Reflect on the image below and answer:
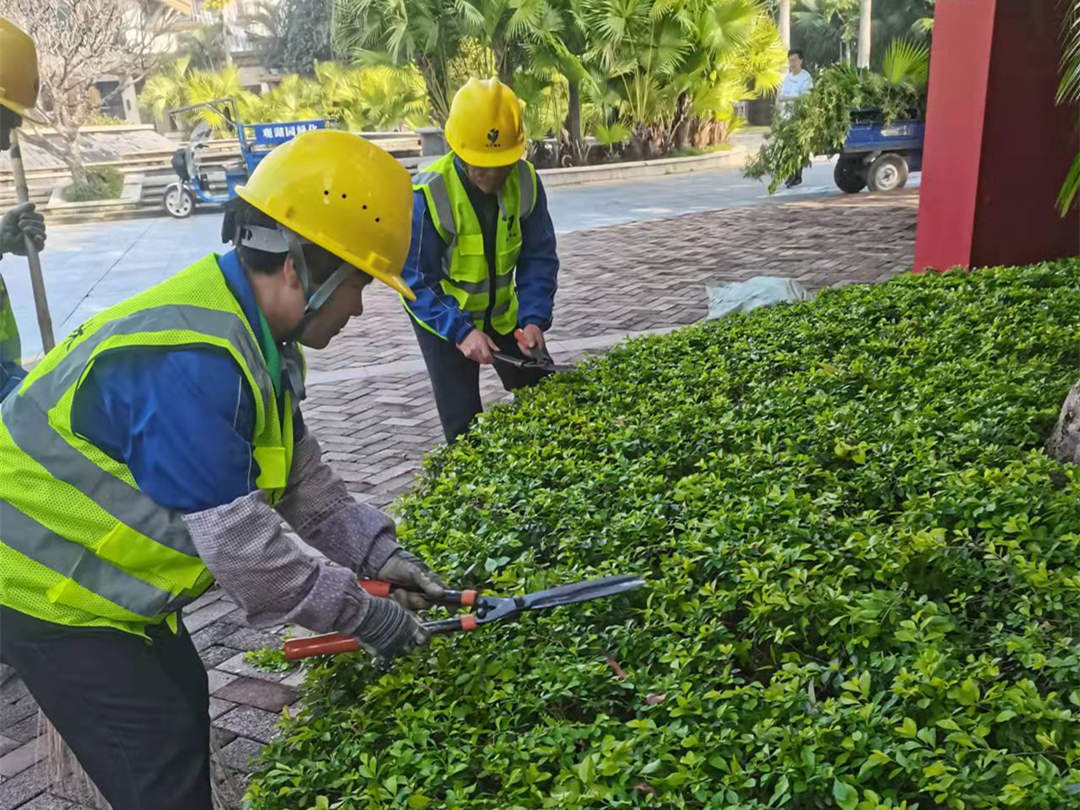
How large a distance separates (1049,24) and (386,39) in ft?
57.7

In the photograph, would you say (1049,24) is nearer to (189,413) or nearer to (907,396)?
(907,396)

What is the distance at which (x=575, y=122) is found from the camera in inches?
846

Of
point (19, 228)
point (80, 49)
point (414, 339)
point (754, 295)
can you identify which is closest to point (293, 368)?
point (19, 228)

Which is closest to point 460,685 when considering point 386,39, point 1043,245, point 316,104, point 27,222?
point 27,222

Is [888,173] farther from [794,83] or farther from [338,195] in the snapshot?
[338,195]

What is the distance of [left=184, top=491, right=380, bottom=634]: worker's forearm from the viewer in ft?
5.67

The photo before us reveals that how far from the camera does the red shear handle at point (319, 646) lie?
207cm

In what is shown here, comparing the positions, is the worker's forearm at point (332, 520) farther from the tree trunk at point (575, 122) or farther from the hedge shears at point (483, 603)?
the tree trunk at point (575, 122)

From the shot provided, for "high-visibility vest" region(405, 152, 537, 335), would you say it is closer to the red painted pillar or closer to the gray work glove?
the gray work glove

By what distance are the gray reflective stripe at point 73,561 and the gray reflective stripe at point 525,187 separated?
256 cm

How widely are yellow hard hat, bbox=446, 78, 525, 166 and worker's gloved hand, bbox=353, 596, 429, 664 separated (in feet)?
7.26

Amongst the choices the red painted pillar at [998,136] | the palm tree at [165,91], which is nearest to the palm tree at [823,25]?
the palm tree at [165,91]

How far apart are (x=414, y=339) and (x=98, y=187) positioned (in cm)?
863

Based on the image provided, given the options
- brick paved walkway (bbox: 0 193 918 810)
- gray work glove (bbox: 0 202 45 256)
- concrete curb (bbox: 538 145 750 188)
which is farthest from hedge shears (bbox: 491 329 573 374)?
concrete curb (bbox: 538 145 750 188)
